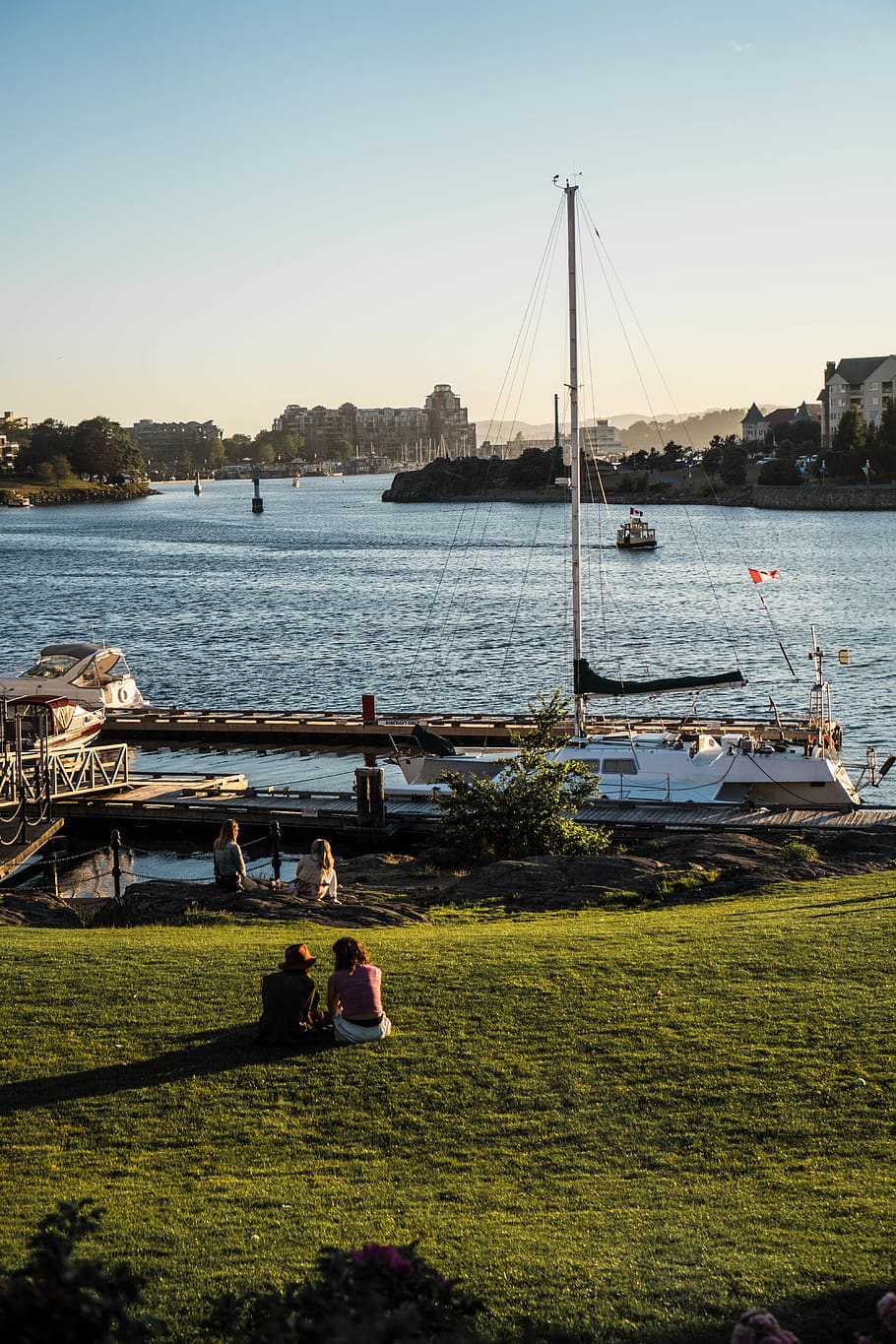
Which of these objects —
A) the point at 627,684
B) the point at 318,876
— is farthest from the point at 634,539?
the point at 318,876

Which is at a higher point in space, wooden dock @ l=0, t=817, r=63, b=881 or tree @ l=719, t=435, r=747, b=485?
tree @ l=719, t=435, r=747, b=485

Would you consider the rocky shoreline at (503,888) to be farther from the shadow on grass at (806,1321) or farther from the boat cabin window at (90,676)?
the boat cabin window at (90,676)

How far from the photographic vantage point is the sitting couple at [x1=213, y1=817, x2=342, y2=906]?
1714cm

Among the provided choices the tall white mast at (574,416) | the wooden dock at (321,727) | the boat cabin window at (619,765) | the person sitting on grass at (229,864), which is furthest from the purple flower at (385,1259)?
the wooden dock at (321,727)

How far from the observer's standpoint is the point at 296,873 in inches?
690

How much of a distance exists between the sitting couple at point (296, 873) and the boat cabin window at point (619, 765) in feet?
35.3

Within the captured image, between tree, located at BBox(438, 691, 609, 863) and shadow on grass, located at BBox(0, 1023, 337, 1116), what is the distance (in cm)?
1148

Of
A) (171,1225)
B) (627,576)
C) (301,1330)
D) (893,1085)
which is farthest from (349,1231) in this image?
(627,576)

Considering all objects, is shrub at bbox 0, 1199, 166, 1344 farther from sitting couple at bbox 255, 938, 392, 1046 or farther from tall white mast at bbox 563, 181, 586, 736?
tall white mast at bbox 563, 181, 586, 736

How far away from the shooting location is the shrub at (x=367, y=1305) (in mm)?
4031

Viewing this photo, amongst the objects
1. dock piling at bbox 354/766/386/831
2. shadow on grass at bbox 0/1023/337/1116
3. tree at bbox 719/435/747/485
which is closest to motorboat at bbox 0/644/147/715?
dock piling at bbox 354/766/386/831

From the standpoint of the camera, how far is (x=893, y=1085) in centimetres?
936

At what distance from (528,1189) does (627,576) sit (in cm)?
9452

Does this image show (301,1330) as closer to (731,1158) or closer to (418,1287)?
(418,1287)
